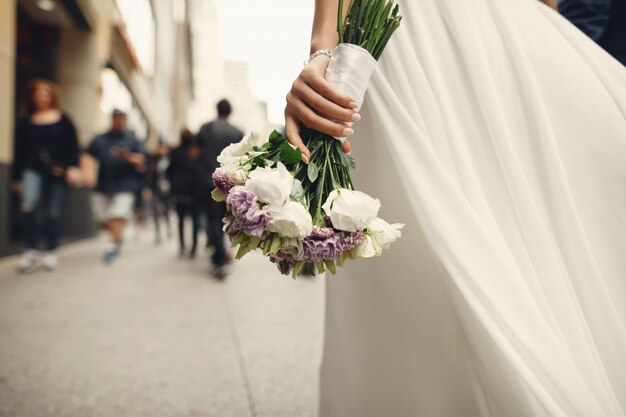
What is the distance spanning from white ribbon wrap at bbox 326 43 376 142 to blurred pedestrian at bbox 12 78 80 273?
4.98 metres

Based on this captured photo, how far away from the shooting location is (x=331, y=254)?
839mm

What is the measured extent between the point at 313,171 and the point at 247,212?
0.18 m

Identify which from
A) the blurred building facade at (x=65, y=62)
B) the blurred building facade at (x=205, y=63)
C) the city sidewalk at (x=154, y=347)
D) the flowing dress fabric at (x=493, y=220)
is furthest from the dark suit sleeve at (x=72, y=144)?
the blurred building facade at (x=205, y=63)

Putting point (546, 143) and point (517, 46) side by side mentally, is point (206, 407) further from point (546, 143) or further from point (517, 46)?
point (517, 46)

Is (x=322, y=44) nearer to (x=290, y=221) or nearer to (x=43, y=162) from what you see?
(x=290, y=221)

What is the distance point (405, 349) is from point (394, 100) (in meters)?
0.63

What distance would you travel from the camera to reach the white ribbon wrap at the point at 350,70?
37.6 inches

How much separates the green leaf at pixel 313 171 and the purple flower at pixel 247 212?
132mm

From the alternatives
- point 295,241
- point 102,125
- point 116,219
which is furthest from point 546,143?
point 102,125

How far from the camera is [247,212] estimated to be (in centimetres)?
82

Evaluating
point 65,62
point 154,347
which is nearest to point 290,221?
point 154,347

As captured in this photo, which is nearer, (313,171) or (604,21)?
(313,171)

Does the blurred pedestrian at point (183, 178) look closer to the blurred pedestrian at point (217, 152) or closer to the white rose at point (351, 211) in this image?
the blurred pedestrian at point (217, 152)

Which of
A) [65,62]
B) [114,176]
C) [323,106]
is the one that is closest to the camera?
[323,106]
